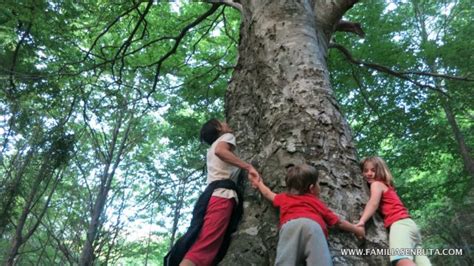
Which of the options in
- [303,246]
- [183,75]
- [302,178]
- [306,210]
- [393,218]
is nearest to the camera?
[303,246]

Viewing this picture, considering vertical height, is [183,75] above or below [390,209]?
above

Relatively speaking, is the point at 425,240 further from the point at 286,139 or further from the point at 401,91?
the point at 286,139

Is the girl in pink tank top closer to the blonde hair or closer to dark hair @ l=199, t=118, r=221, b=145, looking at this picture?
the blonde hair

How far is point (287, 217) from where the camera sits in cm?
173

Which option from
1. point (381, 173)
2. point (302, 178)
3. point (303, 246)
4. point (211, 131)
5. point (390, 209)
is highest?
point (211, 131)

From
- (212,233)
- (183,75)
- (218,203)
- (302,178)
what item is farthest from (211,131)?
(183,75)

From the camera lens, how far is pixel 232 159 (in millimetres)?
2256

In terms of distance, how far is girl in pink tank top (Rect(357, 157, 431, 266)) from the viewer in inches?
68.6

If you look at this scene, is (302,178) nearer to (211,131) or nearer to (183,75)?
(211,131)

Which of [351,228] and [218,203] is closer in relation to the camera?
[351,228]

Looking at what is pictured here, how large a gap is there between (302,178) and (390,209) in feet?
1.99

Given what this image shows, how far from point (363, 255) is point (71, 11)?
5514 millimetres

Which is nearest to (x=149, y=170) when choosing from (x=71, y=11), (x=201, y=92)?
(x=201, y=92)

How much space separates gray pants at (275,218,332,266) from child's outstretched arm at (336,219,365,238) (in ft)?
0.44
